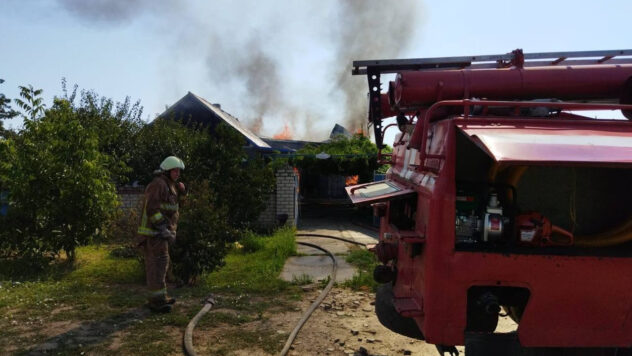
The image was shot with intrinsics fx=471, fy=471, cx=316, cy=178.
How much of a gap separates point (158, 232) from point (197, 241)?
112cm

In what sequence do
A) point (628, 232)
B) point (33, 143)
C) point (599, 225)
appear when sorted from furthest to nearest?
point (33, 143), point (599, 225), point (628, 232)

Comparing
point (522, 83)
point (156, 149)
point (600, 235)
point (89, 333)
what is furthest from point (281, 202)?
point (600, 235)

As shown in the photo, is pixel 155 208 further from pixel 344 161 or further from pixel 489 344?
pixel 344 161

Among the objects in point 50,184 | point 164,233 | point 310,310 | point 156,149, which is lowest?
point 310,310

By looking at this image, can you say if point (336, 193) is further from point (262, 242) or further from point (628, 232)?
point (628, 232)

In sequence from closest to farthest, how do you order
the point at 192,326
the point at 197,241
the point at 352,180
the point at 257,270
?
the point at 192,326 < the point at 197,241 < the point at 257,270 < the point at 352,180

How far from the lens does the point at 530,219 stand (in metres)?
3.05

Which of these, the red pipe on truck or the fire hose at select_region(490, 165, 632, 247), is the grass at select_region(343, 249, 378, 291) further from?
the fire hose at select_region(490, 165, 632, 247)

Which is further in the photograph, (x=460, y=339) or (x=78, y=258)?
(x=78, y=258)

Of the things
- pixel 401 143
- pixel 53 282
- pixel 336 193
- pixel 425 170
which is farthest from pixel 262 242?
pixel 336 193

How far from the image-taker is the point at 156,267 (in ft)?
18.5

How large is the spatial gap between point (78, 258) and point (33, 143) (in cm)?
222

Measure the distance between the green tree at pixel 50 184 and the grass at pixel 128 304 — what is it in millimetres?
622

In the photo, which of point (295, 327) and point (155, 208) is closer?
point (295, 327)
